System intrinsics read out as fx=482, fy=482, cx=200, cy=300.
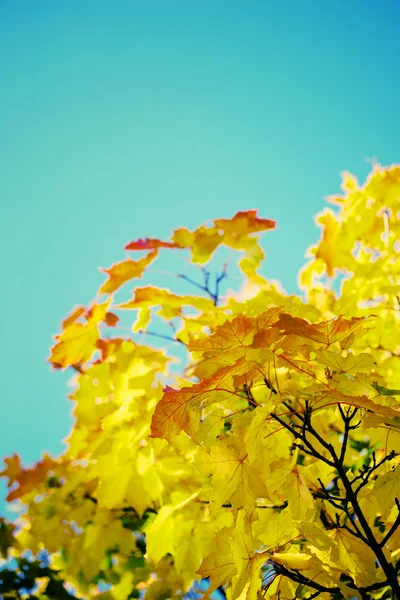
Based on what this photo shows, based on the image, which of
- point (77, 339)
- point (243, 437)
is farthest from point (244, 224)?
point (243, 437)

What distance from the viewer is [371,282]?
1.83 metres

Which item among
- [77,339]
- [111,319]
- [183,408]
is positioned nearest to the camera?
[183,408]

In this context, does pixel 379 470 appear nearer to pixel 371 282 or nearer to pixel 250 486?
pixel 250 486

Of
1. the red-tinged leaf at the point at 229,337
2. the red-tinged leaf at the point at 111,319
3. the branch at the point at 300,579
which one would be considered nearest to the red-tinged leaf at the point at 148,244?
the red-tinged leaf at the point at 111,319

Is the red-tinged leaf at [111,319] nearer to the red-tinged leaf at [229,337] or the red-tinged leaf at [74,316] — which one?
the red-tinged leaf at [74,316]

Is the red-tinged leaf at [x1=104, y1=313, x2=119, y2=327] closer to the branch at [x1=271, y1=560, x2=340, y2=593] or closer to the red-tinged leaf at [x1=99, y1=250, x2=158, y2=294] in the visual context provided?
the red-tinged leaf at [x1=99, y1=250, x2=158, y2=294]

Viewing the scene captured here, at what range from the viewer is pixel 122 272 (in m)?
1.88

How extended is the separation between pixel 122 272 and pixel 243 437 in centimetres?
100

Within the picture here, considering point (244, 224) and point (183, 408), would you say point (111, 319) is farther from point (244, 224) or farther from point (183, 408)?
point (183, 408)

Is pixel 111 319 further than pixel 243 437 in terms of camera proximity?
Yes

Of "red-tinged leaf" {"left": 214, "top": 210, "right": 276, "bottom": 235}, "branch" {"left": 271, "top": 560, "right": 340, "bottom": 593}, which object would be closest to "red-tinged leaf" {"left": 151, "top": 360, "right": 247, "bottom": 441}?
"branch" {"left": 271, "top": 560, "right": 340, "bottom": 593}

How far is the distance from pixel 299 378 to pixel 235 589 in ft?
1.64

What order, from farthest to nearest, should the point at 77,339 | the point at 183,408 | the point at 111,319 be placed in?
1. the point at 111,319
2. the point at 77,339
3. the point at 183,408

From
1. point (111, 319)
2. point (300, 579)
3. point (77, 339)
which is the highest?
point (111, 319)
